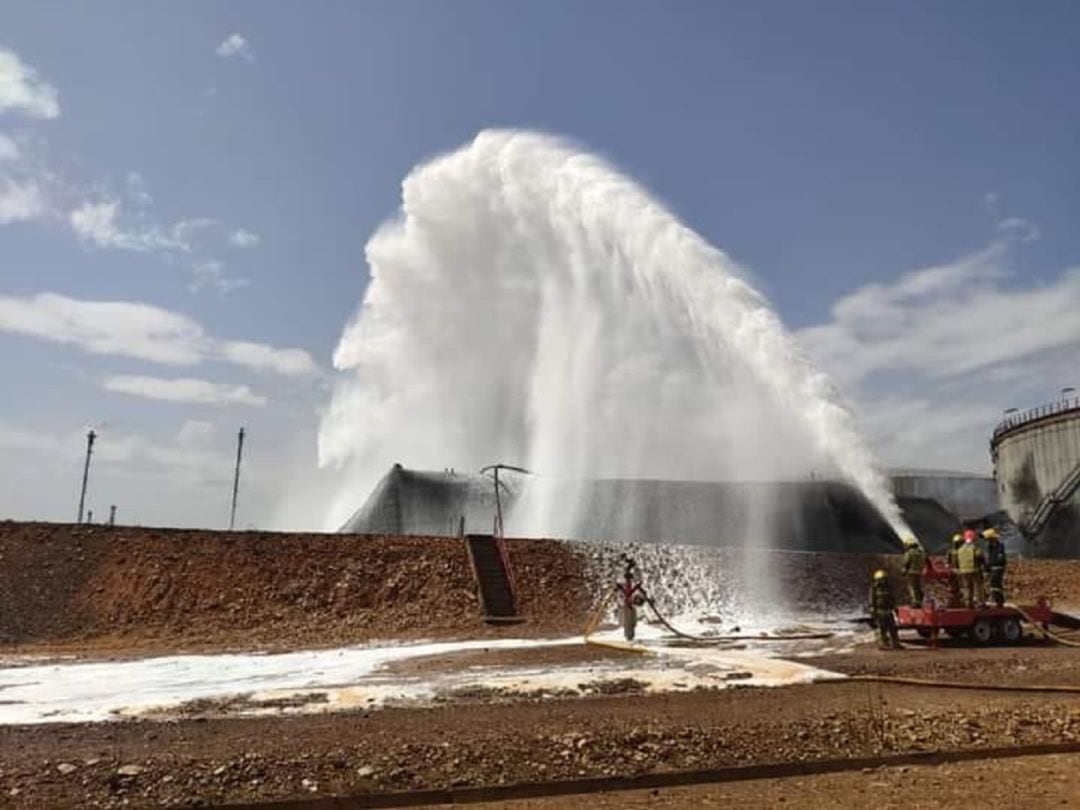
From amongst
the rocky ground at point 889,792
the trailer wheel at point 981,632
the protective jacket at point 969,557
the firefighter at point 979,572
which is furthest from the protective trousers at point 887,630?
the rocky ground at point 889,792

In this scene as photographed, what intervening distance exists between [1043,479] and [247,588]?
163ft

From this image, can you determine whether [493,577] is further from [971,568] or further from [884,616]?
[971,568]

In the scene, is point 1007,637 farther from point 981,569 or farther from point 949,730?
point 949,730

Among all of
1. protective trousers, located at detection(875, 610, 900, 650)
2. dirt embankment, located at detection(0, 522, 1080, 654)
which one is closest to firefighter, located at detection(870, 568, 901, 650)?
protective trousers, located at detection(875, 610, 900, 650)

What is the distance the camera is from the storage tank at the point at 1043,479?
54.9 meters

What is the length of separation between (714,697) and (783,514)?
32285mm

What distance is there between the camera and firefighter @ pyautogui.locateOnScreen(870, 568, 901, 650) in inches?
835

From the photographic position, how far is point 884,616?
2125 cm

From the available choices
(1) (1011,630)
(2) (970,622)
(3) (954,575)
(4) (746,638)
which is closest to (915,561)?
(3) (954,575)

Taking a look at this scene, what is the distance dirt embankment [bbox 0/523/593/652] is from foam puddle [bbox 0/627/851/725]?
4.26m

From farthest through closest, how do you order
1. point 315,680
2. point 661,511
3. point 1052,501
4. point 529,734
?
point 1052,501, point 661,511, point 315,680, point 529,734

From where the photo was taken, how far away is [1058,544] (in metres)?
54.5

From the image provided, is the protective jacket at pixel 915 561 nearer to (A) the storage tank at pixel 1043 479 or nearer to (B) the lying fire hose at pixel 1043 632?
(B) the lying fire hose at pixel 1043 632

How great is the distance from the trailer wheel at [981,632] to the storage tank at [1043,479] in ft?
122
